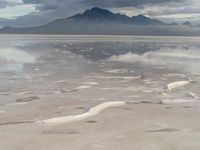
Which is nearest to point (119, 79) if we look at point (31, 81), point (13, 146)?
point (31, 81)

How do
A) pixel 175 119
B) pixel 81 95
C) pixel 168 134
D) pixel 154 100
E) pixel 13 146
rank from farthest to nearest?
pixel 81 95 → pixel 154 100 → pixel 175 119 → pixel 168 134 → pixel 13 146

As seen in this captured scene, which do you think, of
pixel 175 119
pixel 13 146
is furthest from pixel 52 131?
pixel 175 119

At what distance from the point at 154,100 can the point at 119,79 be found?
8.17 meters

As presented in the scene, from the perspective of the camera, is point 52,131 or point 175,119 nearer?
point 52,131

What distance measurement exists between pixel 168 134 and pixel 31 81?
14.1 metres

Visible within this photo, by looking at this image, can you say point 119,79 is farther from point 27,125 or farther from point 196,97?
point 27,125

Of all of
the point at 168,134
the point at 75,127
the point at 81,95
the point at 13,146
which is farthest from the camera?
the point at 81,95

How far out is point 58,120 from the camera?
14680mm

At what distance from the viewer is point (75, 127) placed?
13836 mm

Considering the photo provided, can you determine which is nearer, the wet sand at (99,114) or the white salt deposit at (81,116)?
the wet sand at (99,114)

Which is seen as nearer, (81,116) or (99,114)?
(81,116)

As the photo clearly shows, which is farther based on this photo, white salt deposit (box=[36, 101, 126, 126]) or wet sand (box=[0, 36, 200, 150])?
white salt deposit (box=[36, 101, 126, 126])

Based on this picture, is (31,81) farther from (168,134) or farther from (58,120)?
(168,134)

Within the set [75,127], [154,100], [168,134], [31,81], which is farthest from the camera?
[31,81]
